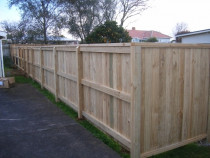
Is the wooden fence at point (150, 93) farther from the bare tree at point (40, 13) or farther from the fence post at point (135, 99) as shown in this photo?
the bare tree at point (40, 13)

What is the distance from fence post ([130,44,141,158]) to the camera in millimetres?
2986

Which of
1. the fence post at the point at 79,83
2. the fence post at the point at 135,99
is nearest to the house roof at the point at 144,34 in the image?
the fence post at the point at 79,83

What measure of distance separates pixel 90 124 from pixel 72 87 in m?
1.27

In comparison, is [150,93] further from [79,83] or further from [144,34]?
[144,34]

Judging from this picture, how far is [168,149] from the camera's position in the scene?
354 cm

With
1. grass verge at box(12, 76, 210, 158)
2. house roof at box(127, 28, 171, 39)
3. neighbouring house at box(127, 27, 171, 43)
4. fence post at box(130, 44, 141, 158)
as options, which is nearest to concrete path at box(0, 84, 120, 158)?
grass verge at box(12, 76, 210, 158)

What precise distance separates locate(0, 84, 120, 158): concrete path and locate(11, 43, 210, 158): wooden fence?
437 mm

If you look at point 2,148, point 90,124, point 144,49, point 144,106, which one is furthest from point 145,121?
point 2,148

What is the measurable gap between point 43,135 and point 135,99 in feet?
7.37

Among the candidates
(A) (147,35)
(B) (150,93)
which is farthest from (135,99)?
(A) (147,35)

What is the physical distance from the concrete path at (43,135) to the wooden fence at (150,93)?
44cm

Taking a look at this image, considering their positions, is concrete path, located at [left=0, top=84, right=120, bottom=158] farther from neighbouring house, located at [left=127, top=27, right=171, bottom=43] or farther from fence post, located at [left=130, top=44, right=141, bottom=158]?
neighbouring house, located at [left=127, top=27, right=171, bottom=43]

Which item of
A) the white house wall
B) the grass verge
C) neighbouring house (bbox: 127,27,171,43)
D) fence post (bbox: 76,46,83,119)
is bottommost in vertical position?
the grass verge

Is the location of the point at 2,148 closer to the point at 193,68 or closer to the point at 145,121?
the point at 145,121
